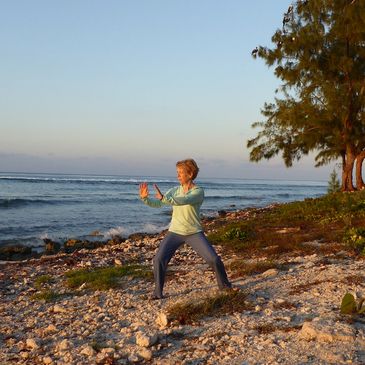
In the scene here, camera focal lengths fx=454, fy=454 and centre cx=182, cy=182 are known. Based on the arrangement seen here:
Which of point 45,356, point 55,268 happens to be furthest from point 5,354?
point 55,268

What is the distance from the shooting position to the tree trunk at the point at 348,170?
26.4 m

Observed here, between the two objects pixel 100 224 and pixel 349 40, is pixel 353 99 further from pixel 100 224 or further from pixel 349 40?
pixel 100 224

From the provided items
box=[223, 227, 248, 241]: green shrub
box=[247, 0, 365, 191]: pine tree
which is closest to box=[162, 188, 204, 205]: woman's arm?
box=[223, 227, 248, 241]: green shrub

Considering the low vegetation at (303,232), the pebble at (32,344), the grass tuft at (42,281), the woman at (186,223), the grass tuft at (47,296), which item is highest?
the woman at (186,223)

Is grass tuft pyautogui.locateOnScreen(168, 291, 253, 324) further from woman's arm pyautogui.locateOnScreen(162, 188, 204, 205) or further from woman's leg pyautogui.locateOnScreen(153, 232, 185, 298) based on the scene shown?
woman's arm pyautogui.locateOnScreen(162, 188, 204, 205)

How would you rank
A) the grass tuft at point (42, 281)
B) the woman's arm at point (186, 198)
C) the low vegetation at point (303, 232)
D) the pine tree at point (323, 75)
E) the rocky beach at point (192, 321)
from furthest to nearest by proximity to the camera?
the pine tree at point (323, 75) < the low vegetation at point (303, 232) < the grass tuft at point (42, 281) < the woman's arm at point (186, 198) < the rocky beach at point (192, 321)

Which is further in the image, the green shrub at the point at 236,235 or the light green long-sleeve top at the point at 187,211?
the green shrub at the point at 236,235

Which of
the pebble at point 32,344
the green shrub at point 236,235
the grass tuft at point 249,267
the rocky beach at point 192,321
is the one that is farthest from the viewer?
the green shrub at point 236,235

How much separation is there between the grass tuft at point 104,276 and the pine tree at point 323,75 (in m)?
17.3

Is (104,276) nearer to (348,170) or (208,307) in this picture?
(208,307)

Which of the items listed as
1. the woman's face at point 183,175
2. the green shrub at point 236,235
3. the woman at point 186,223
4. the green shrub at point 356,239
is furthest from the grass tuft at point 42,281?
the green shrub at point 356,239

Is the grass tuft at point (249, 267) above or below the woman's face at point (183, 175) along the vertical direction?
below

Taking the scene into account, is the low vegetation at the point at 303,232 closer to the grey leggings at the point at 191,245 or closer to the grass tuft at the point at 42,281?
the grey leggings at the point at 191,245

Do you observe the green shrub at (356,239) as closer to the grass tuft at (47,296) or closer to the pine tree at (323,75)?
the grass tuft at (47,296)
